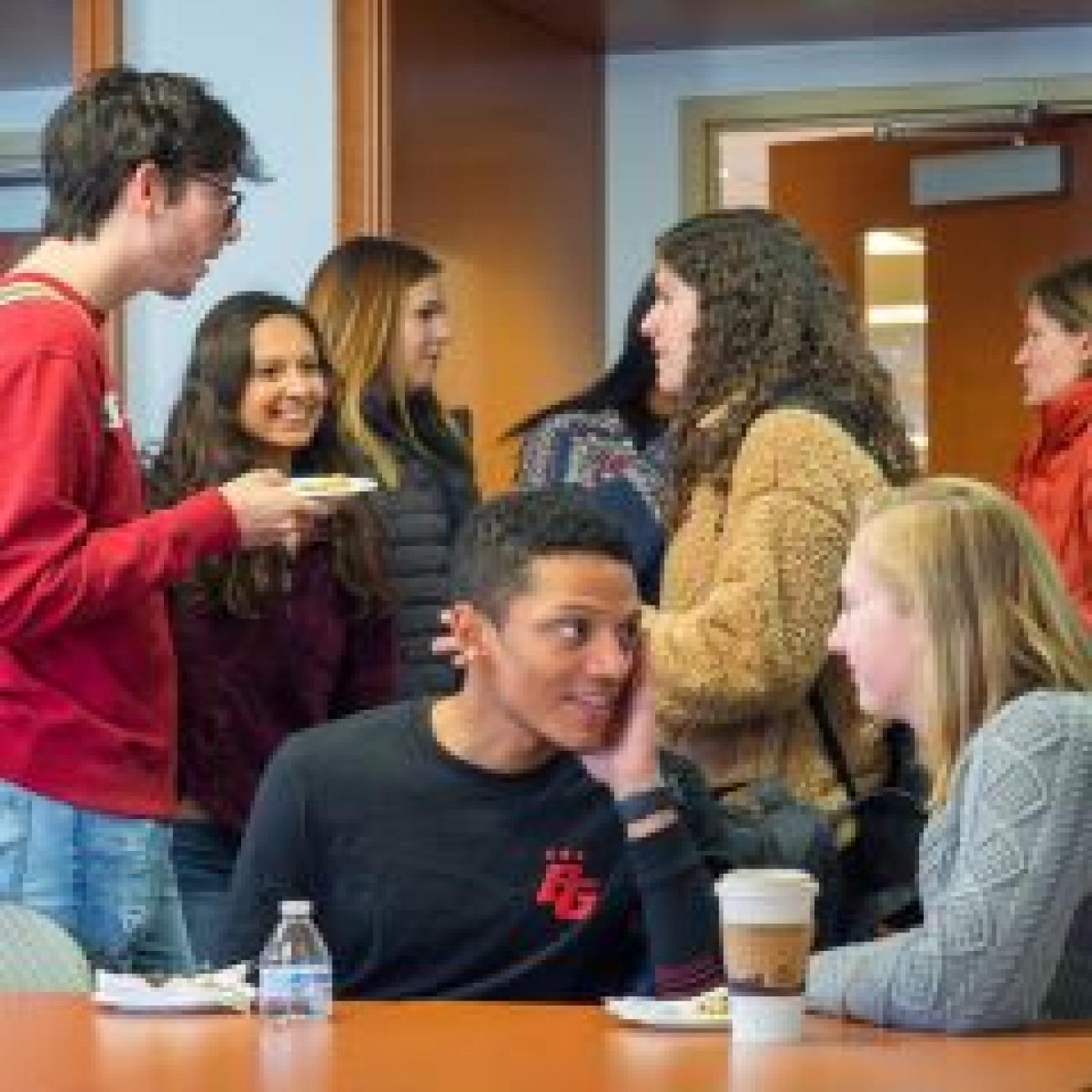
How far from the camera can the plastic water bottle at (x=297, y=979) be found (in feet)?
7.99

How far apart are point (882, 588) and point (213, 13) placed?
3.47 meters

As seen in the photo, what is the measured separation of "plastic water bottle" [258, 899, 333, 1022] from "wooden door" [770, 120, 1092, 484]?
4.75 metres

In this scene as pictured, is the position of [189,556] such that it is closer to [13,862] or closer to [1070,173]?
[13,862]

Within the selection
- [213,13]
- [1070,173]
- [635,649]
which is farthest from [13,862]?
[1070,173]

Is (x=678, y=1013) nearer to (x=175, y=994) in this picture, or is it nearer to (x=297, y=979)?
(x=297, y=979)

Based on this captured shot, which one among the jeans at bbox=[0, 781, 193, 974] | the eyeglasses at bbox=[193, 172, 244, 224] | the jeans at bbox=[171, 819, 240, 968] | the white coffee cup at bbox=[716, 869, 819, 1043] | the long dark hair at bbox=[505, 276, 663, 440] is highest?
the eyeglasses at bbox=[193, 172, 244, 224]

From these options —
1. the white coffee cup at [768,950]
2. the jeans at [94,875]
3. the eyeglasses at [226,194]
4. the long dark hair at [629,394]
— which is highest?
the eyeglasses at [226,194]

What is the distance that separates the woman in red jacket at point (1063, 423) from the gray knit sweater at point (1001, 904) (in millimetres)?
2216

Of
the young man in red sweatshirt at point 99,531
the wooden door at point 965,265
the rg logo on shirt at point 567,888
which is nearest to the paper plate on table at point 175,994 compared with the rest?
the rg logo on shirt at point 567,888

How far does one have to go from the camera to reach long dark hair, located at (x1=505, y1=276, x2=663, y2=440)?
4078mm

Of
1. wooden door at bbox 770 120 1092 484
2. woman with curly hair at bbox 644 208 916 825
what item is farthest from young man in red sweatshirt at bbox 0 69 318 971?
wooden door at bbox 770 120 1092 484

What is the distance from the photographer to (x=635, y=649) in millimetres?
2850

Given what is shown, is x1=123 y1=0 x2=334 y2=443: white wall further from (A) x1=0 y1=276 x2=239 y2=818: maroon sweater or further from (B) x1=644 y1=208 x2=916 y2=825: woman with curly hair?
(A) x1=0 y1=276 x2=239 y2=818: maroon sweater

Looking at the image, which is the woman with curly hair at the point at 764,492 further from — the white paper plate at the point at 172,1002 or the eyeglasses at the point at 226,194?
the white paper plate at the point at 172,1002
